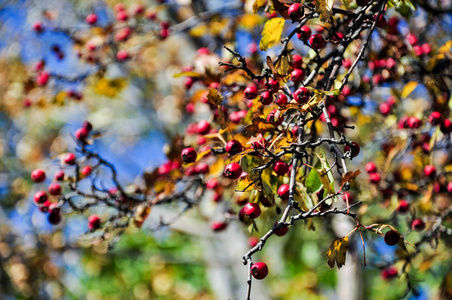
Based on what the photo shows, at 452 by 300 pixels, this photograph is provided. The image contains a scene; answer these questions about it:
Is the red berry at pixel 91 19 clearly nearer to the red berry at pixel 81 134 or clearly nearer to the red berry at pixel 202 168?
the red berry at pixel 81 134

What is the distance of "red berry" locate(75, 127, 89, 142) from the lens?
1.76 m

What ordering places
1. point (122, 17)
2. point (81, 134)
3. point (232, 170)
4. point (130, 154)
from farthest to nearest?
1. point (130, 154)
2. point (122, 17)
3. point (81, 134)
4. point (232, 170)

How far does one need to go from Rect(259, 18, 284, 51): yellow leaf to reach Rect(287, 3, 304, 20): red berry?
0.11m

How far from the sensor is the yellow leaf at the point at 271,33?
1.38 m

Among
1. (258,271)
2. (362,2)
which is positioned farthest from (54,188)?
(362,2)

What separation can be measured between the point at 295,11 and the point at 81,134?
106cm

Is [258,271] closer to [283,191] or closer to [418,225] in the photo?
[283,191]

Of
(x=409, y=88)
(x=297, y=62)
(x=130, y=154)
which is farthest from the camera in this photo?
(x=130, y=154)

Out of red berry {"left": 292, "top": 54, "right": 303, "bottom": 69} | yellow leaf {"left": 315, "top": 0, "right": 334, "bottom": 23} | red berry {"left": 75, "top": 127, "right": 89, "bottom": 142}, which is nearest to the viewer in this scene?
yellow leaf {"left": 315, "top": 0, "right": 334, "bottom": 23}

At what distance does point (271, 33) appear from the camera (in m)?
1.39

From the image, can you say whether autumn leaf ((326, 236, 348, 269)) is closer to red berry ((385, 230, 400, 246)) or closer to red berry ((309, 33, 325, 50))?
red berry ((385, 230, 400, 246))

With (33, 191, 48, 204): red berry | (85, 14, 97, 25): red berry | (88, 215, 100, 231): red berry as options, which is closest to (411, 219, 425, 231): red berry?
(88, 215, 100, 231): red berry

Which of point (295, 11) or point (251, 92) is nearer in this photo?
point (295, 11)

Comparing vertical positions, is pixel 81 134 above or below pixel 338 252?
below
